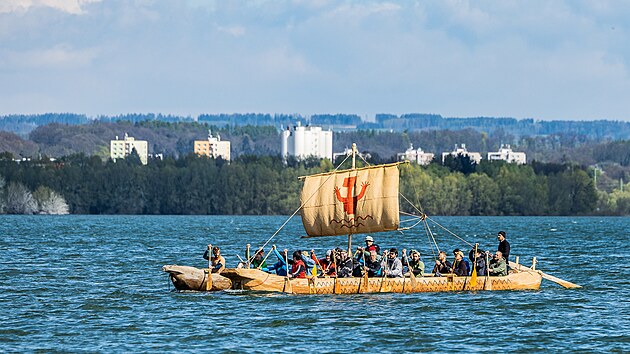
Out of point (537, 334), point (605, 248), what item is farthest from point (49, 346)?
point (605, 248)

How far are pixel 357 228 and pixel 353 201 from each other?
1015 millimetres

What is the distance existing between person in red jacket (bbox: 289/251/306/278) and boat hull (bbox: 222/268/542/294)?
1.63ft

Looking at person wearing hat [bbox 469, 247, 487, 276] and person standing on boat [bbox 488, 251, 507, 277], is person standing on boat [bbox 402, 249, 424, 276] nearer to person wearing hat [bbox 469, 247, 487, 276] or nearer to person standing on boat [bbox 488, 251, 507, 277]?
person wearing hat [bbox 469, 247, 487, 276]

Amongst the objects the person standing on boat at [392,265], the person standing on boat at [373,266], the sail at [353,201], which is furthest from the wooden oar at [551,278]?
the person standing on boat at [373,266]

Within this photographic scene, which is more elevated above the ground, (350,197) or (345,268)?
(350,197)

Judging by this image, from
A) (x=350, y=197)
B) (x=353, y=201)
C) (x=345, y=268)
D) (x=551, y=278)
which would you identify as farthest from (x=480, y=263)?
(x=350, y=197)

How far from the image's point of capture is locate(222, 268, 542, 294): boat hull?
150ft

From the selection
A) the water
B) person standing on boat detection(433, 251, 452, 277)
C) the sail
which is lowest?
the water

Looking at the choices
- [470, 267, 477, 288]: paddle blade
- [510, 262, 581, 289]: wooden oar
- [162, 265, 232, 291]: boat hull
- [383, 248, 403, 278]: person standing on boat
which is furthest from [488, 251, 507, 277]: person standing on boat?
[162, 265, 232, 291]: boat hull

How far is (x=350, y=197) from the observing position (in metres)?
49.6

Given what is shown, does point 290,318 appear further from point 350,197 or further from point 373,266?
point 350,197

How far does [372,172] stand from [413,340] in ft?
45.2

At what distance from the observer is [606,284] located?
54.5 m

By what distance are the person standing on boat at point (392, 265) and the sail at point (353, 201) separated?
2.06 meters
